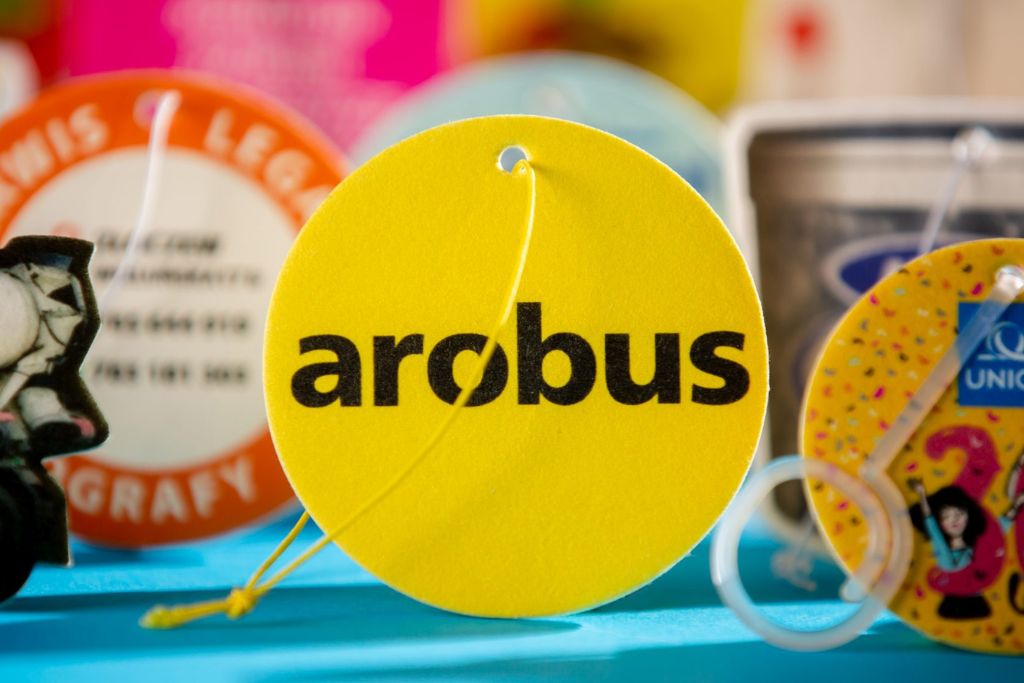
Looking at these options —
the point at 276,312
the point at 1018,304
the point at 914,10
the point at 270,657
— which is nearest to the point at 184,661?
the point at 270,657

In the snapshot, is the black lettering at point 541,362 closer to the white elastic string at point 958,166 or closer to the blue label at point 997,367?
the blue label at point 997,367

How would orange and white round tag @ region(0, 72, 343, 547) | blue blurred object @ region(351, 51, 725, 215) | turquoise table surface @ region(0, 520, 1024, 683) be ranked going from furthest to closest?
blue blurred object @ region(351, 51, 725, 215) → orange and white round tag @ region(0, 72, 343, 547) → turquoise table surface @ region(0, 520, 1024, 683)

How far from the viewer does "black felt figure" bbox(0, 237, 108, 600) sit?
759 mm

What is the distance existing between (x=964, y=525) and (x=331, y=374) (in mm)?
465

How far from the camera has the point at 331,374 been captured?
0.76 meters

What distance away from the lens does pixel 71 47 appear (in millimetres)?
1545

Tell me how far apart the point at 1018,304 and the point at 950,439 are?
0.36ft

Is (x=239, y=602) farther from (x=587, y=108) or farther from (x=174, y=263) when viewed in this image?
(x=587, y=108)

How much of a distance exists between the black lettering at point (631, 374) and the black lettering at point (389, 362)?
0.14 m

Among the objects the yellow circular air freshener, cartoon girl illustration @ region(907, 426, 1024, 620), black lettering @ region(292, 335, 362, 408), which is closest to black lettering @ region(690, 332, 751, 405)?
the yellow circular air freshener

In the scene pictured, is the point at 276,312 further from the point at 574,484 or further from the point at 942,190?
the point at 942,190

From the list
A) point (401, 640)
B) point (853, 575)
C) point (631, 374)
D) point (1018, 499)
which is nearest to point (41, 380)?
point (401, 640)

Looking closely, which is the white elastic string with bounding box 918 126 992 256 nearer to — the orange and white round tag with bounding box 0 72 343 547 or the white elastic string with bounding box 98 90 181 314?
the orange and white round tag with bounding box 0 72 343 547

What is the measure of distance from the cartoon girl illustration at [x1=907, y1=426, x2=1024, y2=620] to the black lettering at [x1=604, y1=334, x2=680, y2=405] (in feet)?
0.60
